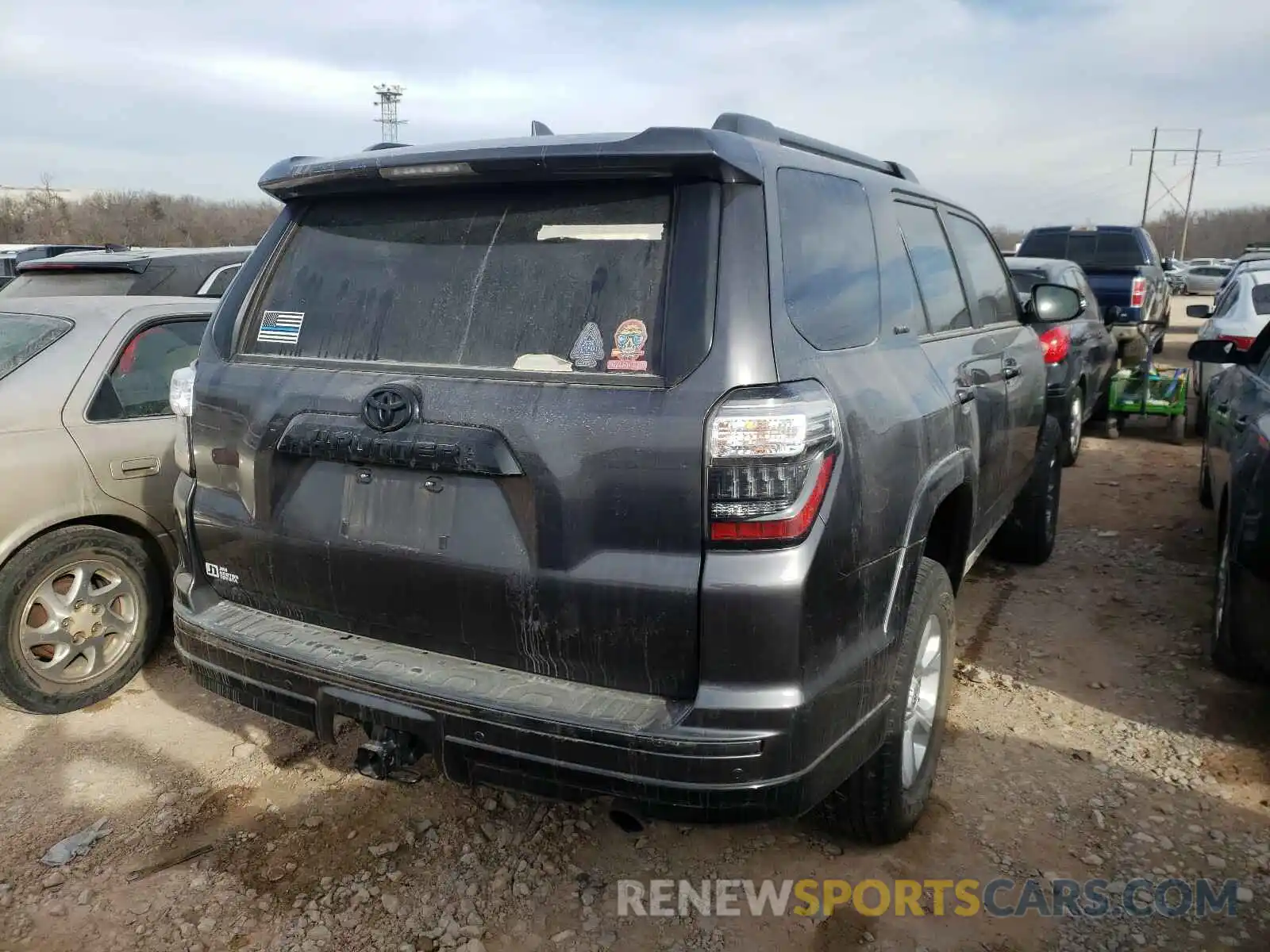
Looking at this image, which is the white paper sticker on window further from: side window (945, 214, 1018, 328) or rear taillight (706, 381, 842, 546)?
side window (945, 214, 1018, 328)

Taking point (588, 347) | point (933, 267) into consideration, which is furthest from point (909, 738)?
point (933, 267)

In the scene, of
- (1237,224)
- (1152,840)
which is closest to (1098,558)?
(1152,840)

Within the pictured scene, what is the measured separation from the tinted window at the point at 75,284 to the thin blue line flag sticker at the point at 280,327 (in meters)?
3.22

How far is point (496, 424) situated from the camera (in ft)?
7.20

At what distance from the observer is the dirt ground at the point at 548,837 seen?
2.59m

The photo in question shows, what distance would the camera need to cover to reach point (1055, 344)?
22.0 feet

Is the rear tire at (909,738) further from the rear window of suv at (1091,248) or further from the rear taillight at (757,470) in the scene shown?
the rear window of suv at (1091,248)

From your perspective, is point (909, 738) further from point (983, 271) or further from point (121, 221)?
point (121, 221)

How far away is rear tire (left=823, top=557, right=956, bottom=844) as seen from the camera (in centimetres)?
263

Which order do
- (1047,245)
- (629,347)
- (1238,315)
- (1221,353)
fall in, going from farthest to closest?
(1047,245), (1238,315), (1221,353), (629,347)

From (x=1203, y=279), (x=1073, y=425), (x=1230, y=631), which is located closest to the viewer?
(x=1230, y=631)

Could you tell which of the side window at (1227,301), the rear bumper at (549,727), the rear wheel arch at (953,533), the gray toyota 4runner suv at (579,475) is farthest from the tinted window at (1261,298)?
the rear bumper at (549,727)

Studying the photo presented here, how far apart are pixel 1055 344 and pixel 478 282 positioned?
5.50 m

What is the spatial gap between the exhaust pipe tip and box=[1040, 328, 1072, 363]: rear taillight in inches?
201
